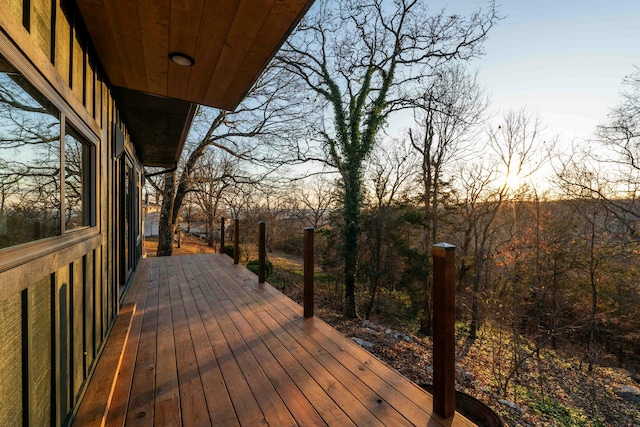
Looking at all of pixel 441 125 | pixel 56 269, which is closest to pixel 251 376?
pixel 56 269

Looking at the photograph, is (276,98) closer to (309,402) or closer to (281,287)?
(281,287)

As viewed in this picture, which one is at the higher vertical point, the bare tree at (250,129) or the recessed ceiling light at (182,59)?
the bare tree at (250,129)

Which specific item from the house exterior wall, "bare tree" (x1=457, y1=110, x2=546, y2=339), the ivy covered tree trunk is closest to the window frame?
the house exterior wall

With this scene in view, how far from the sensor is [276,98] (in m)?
10.9

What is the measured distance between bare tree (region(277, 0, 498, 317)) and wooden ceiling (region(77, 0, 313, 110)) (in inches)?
279

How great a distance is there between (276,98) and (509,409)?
34.9ft

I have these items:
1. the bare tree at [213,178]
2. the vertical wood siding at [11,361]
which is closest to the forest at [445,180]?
the bare tree at [213,178]

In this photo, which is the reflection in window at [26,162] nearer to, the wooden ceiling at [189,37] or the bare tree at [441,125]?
the wooden ceiling at [189,37]

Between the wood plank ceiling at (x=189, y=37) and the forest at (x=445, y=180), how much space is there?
23.3 feet

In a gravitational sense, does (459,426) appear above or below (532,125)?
below

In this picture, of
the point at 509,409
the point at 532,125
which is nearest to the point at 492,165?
the point at 532,125

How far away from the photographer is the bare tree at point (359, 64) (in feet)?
28.7

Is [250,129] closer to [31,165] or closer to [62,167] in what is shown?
[62,167]

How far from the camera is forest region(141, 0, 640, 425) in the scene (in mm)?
7973
